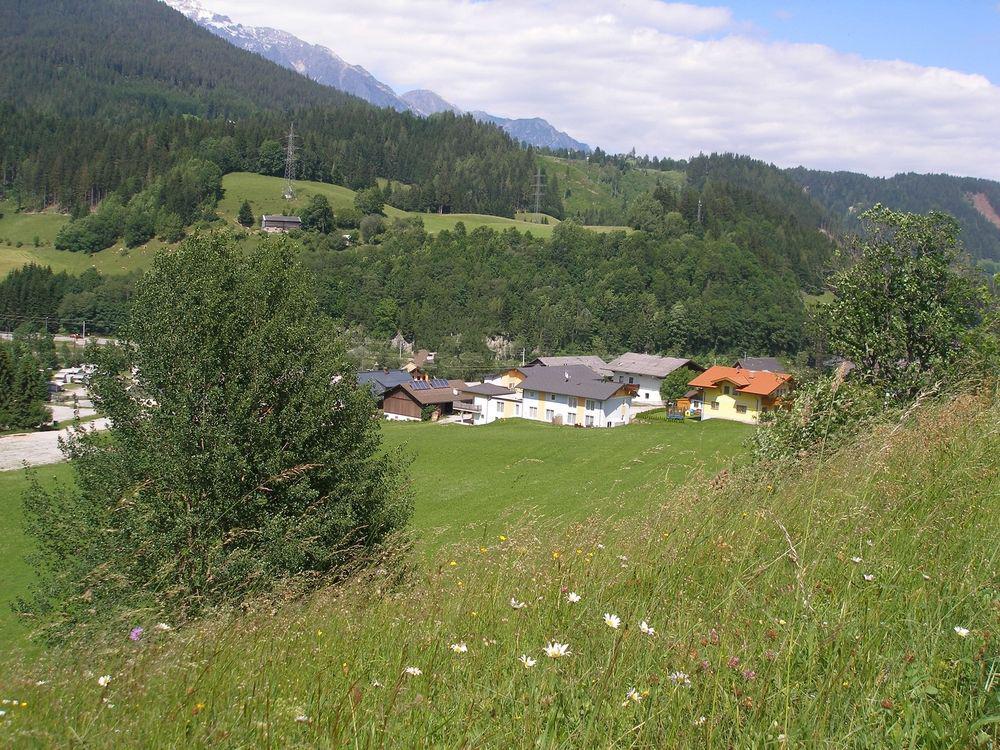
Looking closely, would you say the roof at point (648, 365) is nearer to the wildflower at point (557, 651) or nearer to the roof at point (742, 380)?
the roof at point (742, 380)

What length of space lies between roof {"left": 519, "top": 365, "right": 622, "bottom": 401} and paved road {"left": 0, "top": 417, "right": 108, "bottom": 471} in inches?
1231

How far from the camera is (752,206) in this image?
130000 millimetres

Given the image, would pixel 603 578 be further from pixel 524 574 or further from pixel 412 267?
pixel 412 267

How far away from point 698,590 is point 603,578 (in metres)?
0.41

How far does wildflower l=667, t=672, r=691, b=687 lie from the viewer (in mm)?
2211

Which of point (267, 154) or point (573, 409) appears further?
point (267, 154)

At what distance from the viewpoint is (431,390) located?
6394cm

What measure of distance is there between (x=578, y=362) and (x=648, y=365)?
1091 cm

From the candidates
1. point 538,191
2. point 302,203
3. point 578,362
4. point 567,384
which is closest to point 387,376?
point 567,384

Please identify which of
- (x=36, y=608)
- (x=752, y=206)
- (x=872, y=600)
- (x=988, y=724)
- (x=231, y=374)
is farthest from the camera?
(x=752, y=206)

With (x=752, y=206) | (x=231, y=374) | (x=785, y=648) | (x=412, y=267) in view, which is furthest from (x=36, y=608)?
(x=752, y=206)

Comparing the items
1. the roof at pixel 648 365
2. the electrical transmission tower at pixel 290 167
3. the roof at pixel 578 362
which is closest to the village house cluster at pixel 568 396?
the roof at pixel 648 365

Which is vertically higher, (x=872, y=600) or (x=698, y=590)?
(x=872, y=600)

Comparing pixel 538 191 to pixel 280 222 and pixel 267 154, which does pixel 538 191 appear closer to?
pixel 267 154
